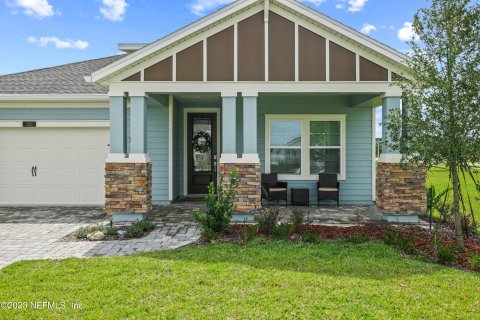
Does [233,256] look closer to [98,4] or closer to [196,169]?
[196,169]

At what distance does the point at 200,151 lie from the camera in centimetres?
1059

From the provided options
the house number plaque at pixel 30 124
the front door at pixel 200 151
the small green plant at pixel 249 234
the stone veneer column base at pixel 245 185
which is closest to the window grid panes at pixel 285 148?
the front door at pixel 200 151

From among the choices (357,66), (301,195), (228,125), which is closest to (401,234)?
(301,195)

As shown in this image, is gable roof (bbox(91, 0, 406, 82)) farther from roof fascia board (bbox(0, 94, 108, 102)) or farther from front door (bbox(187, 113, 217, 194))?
front door (bbox(187, 113, 217, 194))

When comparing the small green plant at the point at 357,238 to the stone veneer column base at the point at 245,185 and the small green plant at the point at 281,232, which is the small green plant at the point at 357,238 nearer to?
the small green plant at the point at 281,232

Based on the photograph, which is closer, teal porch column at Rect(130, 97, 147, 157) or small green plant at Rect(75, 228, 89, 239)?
small green plant at Rect(75, 228, 89, 239)

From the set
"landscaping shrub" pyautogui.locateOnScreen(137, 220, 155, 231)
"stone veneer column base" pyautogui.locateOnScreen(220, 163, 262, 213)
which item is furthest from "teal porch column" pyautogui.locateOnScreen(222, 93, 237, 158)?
"landscaping shrub" pyautogui.locateOnScreen(137, 220, 155, 231)

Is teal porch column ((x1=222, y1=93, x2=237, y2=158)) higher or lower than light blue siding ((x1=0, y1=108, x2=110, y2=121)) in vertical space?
lower

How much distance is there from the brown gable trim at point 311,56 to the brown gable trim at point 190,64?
2.12 meters

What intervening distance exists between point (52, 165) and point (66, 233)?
4092 mm

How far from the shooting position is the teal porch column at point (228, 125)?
23.4 feet

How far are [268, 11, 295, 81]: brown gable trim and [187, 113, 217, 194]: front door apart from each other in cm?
383

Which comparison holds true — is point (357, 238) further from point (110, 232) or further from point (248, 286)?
point (110, 232)

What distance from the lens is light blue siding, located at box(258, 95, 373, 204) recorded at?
9.51 meters
